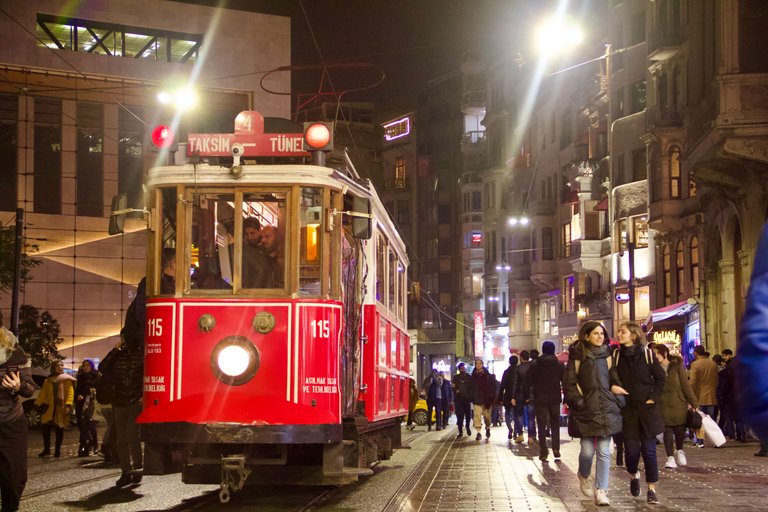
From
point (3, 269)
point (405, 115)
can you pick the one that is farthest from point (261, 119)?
point (405, 115)

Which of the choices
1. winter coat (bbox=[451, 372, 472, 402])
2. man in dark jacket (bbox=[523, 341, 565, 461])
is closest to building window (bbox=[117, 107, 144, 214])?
winter coat (bbox=[451, 372, 472, 402])

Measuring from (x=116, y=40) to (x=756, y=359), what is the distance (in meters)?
63.7

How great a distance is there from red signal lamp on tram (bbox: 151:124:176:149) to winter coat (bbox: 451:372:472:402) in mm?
16008

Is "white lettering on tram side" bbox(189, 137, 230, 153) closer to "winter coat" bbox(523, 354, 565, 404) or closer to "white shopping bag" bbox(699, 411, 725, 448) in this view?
"winter coat" bbox(523, 354, 565, 404)

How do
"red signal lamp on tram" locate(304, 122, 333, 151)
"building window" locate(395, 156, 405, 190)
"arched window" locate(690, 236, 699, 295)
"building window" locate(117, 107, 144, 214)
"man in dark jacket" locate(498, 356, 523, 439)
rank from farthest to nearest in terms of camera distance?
"building window" locate(395, 156, 405, 190), "building window" locate(117, 107, 144, 214), "arched window" locate(690, 236, 699, 295), "man in dark jacket" locate(498, 356, 523, 439), "red signal lamp on tram" locate(304, 122, 333, 151)

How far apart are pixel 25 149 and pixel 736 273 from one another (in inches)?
1433

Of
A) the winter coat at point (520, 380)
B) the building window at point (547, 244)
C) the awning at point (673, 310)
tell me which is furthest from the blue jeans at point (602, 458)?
the building window at point (547, 244)

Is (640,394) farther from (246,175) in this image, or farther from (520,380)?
(520,380)

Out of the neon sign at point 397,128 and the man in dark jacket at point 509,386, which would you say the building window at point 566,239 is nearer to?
the man in dark jacket at point 509,386

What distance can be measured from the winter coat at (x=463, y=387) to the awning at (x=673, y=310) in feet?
29.3

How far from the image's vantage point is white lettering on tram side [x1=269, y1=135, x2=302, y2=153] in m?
11.3

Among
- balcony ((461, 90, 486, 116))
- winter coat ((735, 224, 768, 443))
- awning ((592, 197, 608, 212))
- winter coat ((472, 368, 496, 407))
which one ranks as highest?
balcony ((461, 90, 486, 116))

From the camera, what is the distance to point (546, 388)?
56.3ft

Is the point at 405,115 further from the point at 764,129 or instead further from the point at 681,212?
the point at 764,129
